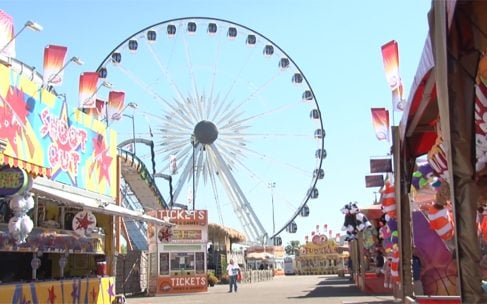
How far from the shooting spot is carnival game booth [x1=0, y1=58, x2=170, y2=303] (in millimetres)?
11172

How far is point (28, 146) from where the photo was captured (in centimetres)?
1198

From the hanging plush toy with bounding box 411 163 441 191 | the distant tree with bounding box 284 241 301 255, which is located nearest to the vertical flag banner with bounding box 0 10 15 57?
the hanging plush toy with bounding box 411 163 441 191

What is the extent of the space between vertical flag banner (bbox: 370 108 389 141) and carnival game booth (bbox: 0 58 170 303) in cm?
642

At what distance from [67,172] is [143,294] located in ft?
51.4

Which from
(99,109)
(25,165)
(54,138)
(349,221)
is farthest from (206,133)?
(25,165)

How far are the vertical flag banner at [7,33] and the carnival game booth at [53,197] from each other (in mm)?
290

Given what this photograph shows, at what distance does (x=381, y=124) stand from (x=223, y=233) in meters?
22.4

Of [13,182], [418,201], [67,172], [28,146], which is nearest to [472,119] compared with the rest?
[13,182]

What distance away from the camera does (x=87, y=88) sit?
16609 millimetres

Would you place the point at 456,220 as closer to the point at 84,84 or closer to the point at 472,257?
the point at 472,257

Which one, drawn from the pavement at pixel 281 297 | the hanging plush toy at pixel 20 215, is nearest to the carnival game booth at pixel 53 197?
the hanging plush toy at pixel 20 215

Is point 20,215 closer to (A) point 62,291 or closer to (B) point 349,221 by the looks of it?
(A) point 62,291

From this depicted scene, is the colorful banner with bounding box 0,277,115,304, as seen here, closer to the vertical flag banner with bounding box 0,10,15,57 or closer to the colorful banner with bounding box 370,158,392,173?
the vertical flag banner with bounding box 0,10,15,57

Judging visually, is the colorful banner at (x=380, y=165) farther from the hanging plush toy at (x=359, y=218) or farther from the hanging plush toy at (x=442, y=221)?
the hanging plush toy at (x=359, y=218)
